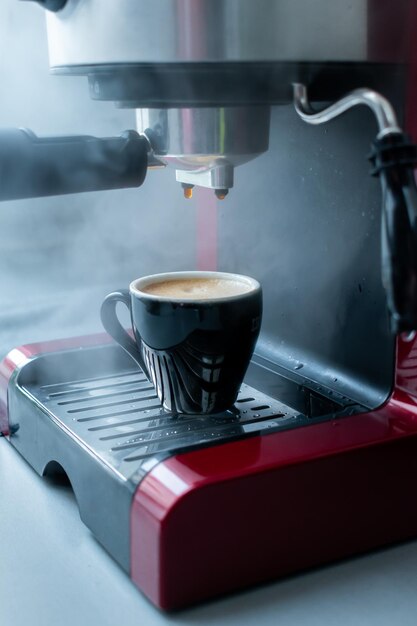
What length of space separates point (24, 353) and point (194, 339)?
0.18 metres

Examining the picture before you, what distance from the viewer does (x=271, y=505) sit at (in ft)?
1.49

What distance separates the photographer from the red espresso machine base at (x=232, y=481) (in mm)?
437

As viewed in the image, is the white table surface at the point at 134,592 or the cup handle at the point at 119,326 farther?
the cup handle at the point at 119,326

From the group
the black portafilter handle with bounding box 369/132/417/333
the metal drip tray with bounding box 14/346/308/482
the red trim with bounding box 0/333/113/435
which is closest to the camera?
the black portafilter handle with bounding box 369/132/417/333

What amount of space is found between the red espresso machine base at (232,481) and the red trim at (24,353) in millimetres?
61

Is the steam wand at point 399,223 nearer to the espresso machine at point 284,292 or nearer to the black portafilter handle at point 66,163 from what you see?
the espresso machine at point 284,292

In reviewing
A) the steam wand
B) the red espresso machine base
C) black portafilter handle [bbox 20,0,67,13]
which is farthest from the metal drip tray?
black portafilter handle [bbox 20,0,67,13]

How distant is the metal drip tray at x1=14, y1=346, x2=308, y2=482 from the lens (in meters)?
0.50

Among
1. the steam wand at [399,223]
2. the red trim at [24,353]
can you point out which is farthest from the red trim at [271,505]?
the red trim at [24,353]

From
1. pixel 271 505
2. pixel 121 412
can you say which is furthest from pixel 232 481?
pixel 121 412

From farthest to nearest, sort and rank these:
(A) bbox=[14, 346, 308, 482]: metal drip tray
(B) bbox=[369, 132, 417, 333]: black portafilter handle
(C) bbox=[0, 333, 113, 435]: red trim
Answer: (C) bbox=[0, 333, 113, 435]: red trim
(A) bbox=[14, 346, 308, 482]: metal drip tray
(B) bbox=[369, 132, 417, 333]: black portafilter handle

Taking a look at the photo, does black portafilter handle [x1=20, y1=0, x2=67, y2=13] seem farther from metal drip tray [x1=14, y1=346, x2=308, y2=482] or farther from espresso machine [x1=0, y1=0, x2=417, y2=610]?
metal drip tray [x1=14, y1=346, x2=308, y2=482]

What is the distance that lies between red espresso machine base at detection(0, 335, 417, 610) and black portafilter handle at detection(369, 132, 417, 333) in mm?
116

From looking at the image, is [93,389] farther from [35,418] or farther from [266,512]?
[266,512]
